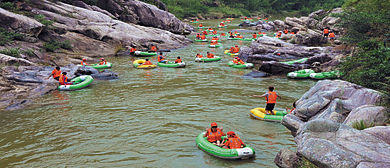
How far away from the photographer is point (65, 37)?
84.1 feet

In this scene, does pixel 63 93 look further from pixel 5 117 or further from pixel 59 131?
pixel 59 131

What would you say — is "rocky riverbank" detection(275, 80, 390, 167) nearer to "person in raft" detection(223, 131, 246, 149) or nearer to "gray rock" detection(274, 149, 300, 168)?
"gray rock" detection(274, 149, 300, 168)

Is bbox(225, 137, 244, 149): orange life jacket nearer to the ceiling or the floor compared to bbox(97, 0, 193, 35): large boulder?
nearer to the floor

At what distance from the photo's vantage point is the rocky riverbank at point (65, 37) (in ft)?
52.6

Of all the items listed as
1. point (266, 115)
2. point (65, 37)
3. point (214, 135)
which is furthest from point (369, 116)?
point (65, 37)

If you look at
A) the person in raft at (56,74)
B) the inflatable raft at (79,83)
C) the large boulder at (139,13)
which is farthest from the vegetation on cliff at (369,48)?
the large boulder at (139,13)

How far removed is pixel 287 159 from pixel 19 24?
2147cm

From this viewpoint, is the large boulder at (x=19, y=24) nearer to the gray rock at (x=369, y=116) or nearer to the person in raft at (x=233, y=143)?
the person in raft at (x=233, y=143)

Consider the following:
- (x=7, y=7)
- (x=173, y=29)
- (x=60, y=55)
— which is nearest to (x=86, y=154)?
(x=60, y=55)

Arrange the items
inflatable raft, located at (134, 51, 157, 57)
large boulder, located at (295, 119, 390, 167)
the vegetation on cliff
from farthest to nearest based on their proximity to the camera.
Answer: inflatable raft, located at (134, 51, 157, 57) < the vegetation on cliff < large boulder, located at (295, 119, 390, 167)

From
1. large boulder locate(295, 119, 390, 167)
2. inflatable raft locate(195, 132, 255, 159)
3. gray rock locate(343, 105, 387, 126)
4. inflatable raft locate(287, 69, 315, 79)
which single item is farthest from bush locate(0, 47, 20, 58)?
gray rock locate(343, 105, 387, 126)

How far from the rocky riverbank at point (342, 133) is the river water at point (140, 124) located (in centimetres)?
135

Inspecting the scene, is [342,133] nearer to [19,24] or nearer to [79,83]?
[79,83]

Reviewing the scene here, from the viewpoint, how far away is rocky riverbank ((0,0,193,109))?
52.6 ft
